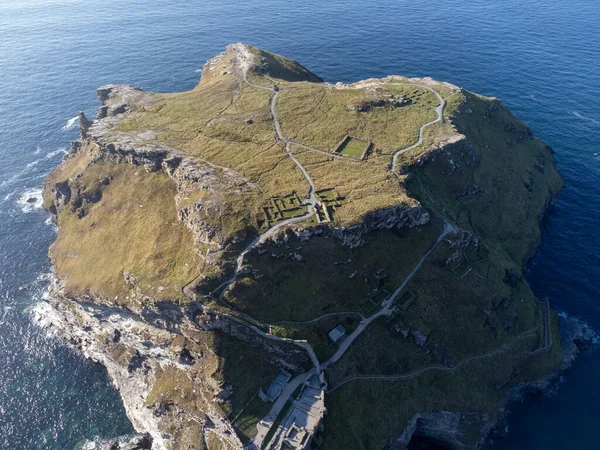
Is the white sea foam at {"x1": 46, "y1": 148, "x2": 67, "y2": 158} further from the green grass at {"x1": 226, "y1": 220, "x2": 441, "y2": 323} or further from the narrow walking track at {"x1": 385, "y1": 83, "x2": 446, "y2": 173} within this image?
the narrow walking track at {"x1": 385, "y1": 83, "x2": 446, "y2": 173}

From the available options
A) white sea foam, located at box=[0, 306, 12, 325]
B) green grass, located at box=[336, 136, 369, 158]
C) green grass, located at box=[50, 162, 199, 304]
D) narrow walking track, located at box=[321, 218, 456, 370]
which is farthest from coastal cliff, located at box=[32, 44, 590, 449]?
white sea foam, located at box=[0, 306, 12, 325]

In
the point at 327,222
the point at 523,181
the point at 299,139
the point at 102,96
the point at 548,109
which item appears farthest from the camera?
the point at 548,109

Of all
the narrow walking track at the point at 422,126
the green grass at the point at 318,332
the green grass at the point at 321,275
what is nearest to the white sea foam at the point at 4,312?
the green grass at the point at 321,275

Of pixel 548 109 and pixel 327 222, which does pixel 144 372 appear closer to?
pixel 327 222

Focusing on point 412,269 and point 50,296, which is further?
point 50,296

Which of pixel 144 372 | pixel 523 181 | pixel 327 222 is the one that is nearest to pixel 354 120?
pixel 327 222

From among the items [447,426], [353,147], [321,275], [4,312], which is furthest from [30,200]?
[447,426]

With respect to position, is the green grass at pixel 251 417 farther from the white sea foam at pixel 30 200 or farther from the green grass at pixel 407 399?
the white sea foam at pixel 30 200
